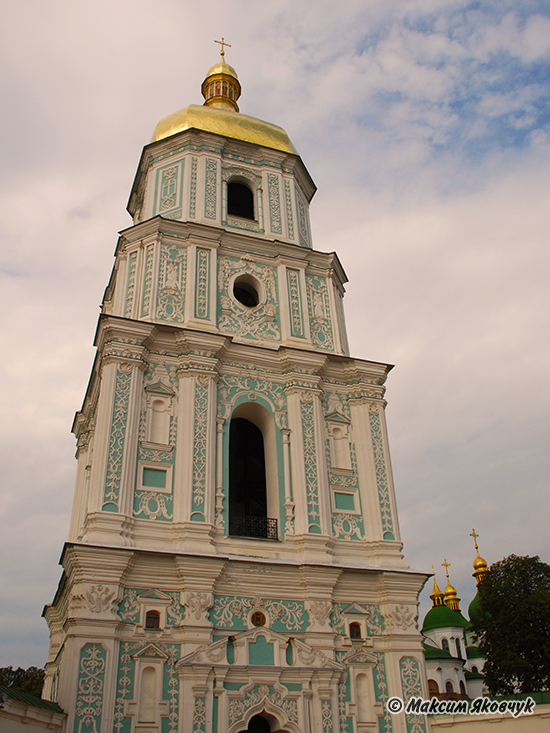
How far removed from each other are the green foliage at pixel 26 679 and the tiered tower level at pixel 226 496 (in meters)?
16.7

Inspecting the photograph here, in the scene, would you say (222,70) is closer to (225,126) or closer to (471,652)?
(225,126)

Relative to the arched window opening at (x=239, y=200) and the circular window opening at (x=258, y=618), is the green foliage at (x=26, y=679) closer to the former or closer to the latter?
the circular window opening at (x=258, y=618)

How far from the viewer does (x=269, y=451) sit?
49.7 ft

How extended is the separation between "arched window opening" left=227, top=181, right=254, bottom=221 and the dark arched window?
650 cm

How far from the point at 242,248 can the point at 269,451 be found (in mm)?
5683

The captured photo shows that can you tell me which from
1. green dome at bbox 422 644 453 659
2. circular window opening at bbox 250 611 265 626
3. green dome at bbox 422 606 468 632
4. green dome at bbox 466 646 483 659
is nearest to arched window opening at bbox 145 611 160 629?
circular window opening at bbox 250 611 265 626

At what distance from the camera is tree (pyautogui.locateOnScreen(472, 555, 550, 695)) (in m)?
22.8

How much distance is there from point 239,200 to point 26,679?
27.6 metres

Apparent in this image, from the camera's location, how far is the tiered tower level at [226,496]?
11594 millimetres

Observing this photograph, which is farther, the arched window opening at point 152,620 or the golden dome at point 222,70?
the golden dome at point 222,70

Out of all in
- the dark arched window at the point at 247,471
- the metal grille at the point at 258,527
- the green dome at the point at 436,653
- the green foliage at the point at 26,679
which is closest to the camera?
the metal grille at the point at 258,527

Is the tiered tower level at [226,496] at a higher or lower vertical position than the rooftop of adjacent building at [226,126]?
lower

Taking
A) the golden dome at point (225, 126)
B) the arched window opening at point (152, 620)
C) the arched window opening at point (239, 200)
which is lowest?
the arched window opening at point (152, 620)

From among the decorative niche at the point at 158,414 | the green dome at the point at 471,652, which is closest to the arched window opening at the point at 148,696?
the decorative niche at the point at 158,414
